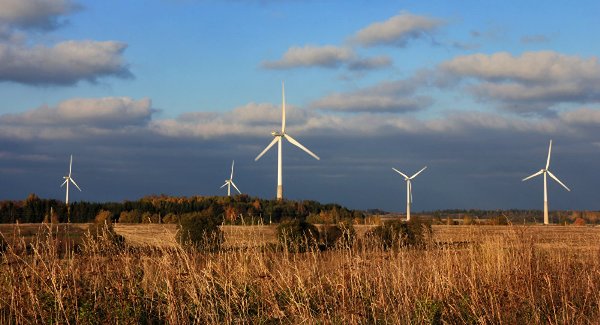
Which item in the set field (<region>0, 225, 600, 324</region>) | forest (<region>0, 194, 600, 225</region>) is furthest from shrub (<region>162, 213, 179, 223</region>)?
field (<region>0, 225, 600, 324</region>)

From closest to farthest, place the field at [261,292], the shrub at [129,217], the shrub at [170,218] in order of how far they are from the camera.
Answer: the field at [261,292]
the shrub at [170,218]
the shrub at [129,217]

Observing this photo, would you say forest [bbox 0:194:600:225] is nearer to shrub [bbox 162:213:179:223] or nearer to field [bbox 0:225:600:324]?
shrub [bbox 162:213:179:223]

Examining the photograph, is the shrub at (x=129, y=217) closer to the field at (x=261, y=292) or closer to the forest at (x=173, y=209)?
the forest at (x=173, y=209)

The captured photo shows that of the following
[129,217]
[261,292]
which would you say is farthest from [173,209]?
[261,292]

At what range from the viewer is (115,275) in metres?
12.4

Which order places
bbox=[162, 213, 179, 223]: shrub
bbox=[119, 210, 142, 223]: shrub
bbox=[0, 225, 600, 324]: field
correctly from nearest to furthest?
bbox=[0, 225, 600, 324]: field
bbox=[162, 213, 179, 223]: shrub
bbox=[119, 210, 142, 223]: shrub

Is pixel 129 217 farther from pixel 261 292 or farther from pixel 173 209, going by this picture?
pixel 261 292

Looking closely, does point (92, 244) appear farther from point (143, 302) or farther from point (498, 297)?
point (498, 297)

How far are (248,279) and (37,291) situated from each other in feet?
14.0

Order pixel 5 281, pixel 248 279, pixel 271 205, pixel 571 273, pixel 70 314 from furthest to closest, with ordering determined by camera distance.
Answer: pixel 271 205, pixel 571 273, pixel 248 279, pixel 5 281, pixel 70 314

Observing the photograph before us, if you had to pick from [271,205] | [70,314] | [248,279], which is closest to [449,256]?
[248,279]

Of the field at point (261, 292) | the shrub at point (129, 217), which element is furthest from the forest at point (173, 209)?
the field at point (261, 292)

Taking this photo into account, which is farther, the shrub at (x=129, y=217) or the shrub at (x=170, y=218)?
the shrub at (x=129, y=217)

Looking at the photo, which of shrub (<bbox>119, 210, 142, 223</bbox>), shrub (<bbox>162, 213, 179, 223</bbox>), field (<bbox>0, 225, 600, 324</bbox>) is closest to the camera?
field (<bbox>0, 225, 600, 324</bbox>)
